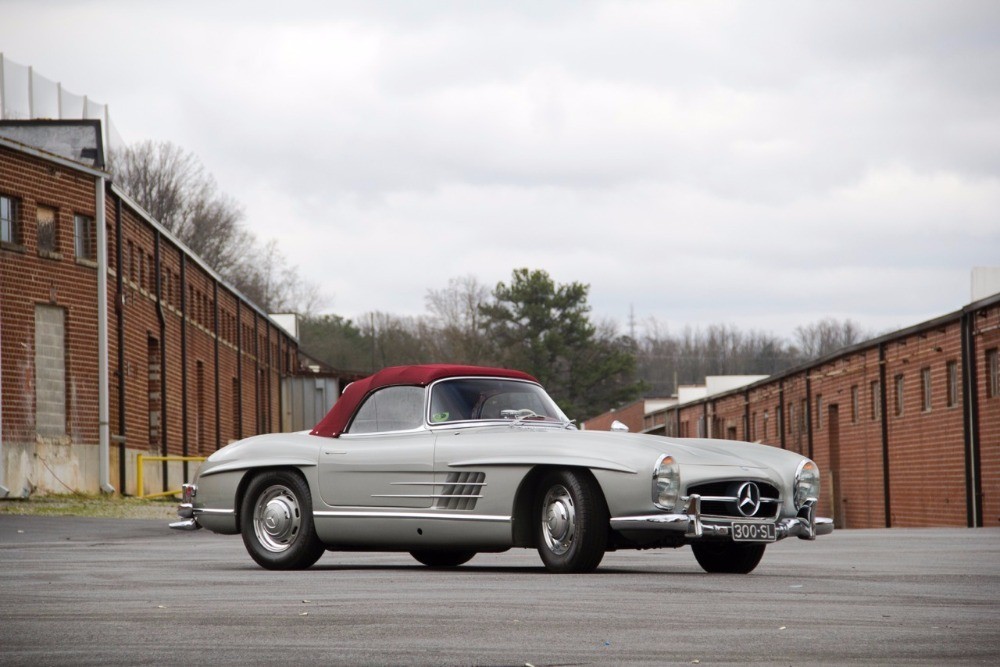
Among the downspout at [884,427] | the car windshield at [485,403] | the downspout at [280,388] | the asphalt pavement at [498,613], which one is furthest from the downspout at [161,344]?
the car windshield at [485,403]

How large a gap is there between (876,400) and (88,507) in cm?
2084

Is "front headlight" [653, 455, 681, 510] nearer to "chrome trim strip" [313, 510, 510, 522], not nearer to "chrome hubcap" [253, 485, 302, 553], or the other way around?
"chrome trim strip" [313, 510, 510, 522]

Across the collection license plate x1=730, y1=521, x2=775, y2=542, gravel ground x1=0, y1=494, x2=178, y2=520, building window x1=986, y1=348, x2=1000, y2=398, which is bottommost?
gravel ground x1=0, y1=494, x2=178, y2=520

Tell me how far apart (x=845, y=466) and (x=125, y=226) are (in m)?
20.7

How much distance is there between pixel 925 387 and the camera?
3519cm

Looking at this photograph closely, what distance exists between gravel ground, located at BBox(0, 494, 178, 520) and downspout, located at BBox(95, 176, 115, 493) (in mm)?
1098

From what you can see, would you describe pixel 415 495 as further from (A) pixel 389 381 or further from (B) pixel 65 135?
(B) pixel 65 135

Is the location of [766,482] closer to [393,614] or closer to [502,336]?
[393,614]

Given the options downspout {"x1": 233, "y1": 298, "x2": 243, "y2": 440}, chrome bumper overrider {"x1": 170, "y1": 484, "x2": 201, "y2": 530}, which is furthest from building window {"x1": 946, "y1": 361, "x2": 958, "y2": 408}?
downspout {"x1": 233, "y1": 298, "x2": 243, "y2": 440}

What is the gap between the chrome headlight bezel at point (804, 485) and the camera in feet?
33.2

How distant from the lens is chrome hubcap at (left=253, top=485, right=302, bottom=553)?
11.2 metres

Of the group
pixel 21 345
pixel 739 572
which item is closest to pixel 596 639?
pixel 739 572

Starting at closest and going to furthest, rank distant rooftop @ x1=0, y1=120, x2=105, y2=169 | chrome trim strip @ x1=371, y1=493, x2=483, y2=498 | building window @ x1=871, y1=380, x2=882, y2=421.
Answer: chrome trim strip @ x1=371, y1=493, x2=483, y2=498 → distant rooftop @ x1=0, y1=120, x2=105, y2=169 → building window @ x1=871, y1=380, x2=882, y2=421

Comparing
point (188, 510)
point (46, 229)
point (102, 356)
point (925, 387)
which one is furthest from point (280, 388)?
point (188, 510)
